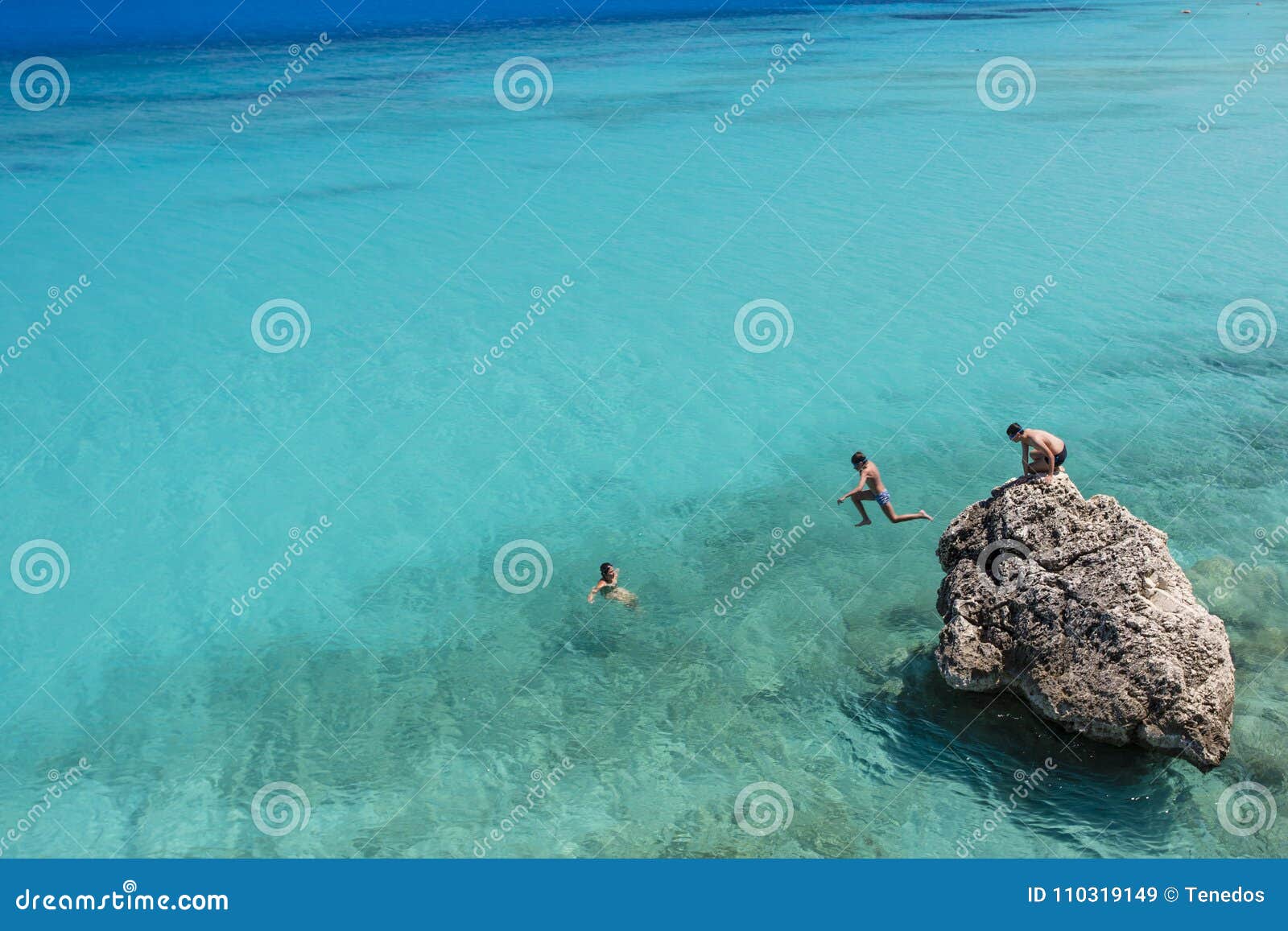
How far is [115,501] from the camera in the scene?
1534 cm

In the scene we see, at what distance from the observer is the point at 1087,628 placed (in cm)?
995

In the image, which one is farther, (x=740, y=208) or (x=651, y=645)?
(x=740, y=208)

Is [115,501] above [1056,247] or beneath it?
beneath

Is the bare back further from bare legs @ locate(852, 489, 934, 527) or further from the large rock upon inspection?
bare legs @ locate(852, 489, 934, 527)

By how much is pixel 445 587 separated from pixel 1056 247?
17.6 m

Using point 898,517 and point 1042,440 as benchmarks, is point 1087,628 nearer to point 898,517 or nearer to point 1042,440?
point 1042,440

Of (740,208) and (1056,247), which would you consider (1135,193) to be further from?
(740,208)

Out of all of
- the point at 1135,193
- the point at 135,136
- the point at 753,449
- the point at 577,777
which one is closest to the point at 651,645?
the point at 577,777

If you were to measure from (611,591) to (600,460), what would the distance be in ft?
11.9

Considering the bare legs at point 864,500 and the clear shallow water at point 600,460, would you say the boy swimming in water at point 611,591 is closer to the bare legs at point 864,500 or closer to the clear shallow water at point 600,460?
the clear shallow water at point 600,460

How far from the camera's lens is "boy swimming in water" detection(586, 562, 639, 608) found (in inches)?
500

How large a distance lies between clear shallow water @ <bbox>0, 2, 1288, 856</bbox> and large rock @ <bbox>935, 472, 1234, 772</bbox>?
1.75 feet

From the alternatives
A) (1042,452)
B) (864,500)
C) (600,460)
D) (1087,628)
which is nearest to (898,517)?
(864,500)

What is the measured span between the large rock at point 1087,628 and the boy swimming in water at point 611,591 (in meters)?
3.92
